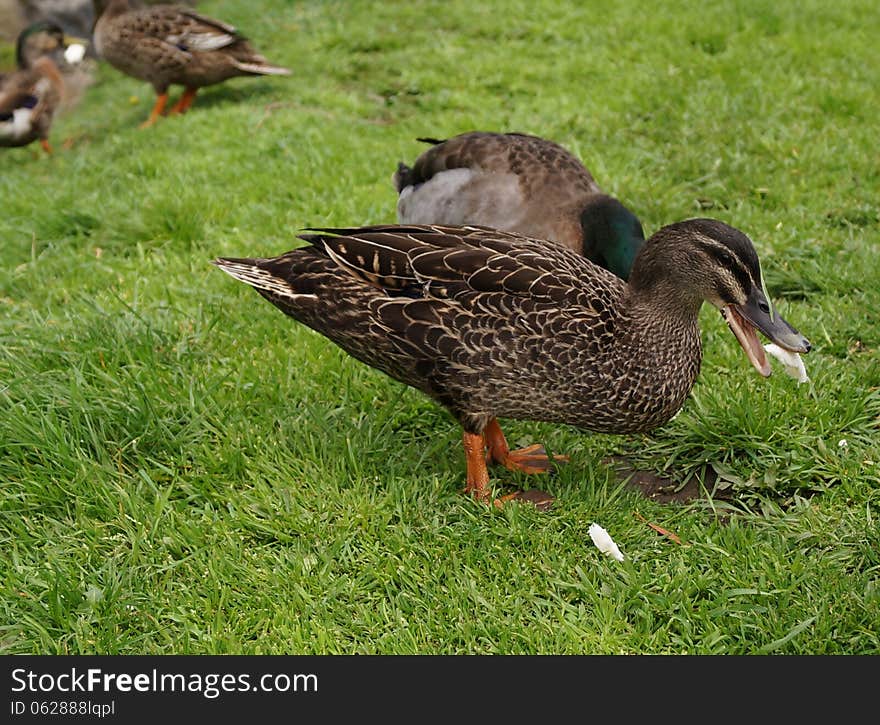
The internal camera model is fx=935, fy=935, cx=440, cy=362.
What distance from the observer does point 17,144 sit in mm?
7918

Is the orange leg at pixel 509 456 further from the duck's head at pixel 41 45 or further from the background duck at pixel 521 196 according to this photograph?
the duck's head at pixel 41 45

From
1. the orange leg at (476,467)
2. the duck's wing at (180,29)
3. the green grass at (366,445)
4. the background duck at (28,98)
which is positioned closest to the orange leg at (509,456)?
the green grass at (366,445)

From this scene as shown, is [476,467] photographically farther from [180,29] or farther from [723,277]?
[180,29]

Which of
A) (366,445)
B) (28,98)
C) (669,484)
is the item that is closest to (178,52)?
(28,98)

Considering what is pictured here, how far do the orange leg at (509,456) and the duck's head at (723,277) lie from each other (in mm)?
818

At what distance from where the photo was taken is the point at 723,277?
308cm

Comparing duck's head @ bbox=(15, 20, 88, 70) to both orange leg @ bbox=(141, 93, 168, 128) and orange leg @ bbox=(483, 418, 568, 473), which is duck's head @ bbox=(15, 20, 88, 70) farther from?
orange leg @ bbox=(483, 418, 568, 473)

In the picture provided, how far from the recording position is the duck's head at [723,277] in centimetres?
304

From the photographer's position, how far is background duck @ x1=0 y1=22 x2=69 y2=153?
7797 millimetres

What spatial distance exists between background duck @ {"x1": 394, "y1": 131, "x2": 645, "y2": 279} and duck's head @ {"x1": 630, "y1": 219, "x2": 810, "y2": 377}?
36.6 inches

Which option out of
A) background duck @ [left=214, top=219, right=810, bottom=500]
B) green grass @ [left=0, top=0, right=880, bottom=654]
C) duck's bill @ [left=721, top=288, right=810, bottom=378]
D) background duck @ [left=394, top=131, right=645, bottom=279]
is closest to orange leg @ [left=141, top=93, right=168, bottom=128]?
green grass @ [left=0, top=0, right=880, bottom=654]

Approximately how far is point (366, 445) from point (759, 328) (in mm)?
1488
